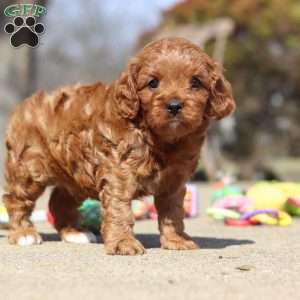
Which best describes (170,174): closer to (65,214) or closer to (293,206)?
(65,214)

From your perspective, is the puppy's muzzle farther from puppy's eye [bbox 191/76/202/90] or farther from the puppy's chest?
the puppy's chest

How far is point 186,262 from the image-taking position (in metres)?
5.29

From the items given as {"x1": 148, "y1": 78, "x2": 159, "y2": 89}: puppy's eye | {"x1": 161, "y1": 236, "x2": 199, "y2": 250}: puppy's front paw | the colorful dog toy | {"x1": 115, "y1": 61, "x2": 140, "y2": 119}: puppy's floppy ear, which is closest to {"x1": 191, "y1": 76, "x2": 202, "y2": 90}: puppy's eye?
{"x1": 148, "y1": 78, "x2": 159, "y2": 89}: puppy's eye

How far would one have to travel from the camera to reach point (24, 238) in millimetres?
6465

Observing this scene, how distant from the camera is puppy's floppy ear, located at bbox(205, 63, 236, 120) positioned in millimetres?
5988

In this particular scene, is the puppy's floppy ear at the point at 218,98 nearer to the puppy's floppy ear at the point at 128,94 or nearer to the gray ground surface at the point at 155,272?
the puppy's floppy ear at the point at 128,94

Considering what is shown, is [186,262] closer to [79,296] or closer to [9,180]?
[79,296]

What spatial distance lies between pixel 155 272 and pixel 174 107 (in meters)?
1.26

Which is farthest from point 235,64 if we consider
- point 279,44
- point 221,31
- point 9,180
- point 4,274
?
point 4,274

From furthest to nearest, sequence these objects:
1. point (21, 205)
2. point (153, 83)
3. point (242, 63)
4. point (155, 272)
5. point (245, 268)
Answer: point (242, 63) < point (21, 205) < point (153, 83) < point (245, 268) < point (155, 272)

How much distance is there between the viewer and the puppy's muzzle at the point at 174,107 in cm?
552

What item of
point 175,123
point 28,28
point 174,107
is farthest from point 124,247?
point 28,28

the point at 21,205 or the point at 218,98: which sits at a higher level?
the point at 218,98

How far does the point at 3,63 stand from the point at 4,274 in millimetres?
11630
